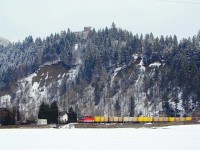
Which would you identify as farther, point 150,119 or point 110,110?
point 110,110

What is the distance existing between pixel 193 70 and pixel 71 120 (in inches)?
2825

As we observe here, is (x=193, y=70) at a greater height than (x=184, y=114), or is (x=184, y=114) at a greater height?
(x=193, y=70)
